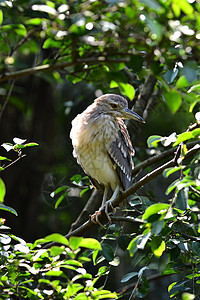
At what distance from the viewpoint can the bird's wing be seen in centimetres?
426

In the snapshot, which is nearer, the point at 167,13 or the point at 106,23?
the point at 167,13

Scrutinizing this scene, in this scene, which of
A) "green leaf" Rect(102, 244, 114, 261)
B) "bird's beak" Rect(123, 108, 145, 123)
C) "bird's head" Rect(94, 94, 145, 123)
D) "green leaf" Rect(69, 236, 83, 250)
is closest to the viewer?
"green leaf" Rect(69, 236, 83, 250)

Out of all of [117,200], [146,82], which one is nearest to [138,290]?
[117,200]

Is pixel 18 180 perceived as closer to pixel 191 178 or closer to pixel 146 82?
pixel 146 82

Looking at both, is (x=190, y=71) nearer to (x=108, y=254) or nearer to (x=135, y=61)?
(x=135, y=61)

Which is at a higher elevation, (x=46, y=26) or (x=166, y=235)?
(x=46, y=26)

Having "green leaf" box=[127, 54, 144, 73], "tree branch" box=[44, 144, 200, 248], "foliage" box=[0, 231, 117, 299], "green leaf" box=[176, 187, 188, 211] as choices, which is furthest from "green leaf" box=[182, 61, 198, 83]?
"foliage" box=[0, 231, 117, 299]

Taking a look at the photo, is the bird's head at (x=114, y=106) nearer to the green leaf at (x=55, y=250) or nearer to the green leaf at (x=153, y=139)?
the green leaf at (x=153, y=139)

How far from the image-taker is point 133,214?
3.80 m

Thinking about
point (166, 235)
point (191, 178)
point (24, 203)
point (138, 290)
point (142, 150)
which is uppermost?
point (191, 178)

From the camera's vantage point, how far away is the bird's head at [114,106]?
4.38m

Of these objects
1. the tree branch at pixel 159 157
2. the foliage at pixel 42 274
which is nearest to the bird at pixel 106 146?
the tree branch at pixel 159 157

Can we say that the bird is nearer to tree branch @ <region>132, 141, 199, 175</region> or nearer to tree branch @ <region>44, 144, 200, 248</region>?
tree branch @ <region>132, 141, 199, 175</region>

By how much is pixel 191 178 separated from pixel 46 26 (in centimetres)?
100
